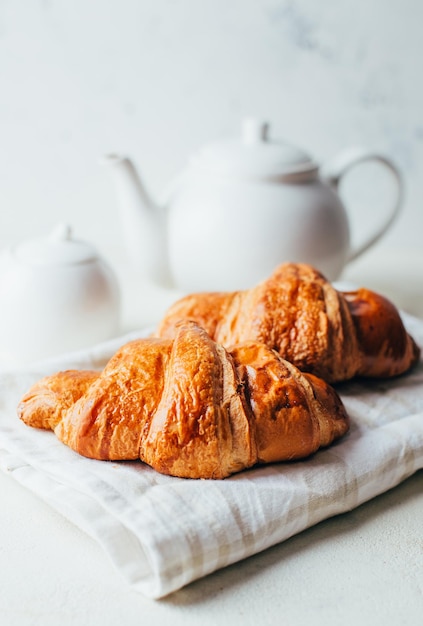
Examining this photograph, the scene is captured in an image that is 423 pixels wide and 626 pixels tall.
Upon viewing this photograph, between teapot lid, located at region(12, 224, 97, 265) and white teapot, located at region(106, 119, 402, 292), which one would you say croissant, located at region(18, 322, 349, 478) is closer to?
teapot lid, located at region(12, 224, 97, 265)

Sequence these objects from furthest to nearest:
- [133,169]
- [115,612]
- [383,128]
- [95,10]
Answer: [383,128]
[95,10]
[133,169]
[115,612]

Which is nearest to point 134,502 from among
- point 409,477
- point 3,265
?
point 409,477

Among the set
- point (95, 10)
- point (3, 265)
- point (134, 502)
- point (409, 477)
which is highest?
point (95, 10)

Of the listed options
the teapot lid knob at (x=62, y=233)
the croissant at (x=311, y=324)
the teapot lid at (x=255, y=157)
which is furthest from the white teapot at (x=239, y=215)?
the croissant at (x=311, y=324)

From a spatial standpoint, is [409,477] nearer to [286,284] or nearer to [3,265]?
[286,284]

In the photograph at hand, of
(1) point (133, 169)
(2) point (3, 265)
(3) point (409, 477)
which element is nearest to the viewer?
(3) point (409, 477)

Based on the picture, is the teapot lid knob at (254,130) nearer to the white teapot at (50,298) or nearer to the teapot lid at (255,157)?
the teapot lid at (255,157)

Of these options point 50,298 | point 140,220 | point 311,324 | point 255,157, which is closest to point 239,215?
point 255,157
